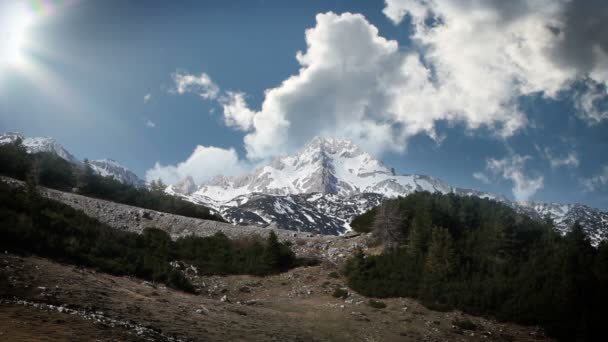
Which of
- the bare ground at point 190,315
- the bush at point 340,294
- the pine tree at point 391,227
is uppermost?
the pine tree at point 391,227

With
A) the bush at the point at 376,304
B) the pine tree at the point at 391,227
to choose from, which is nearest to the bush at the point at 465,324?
the bush at the point at 376,304

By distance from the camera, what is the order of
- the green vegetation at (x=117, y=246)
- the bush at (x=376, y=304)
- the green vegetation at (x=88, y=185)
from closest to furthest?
1. the green vegetation at (x=117, y=246)
2. the bush at (x=376, y=304)
3. the green vegetation at (x=88, y=185)

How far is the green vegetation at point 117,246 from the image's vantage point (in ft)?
85.7

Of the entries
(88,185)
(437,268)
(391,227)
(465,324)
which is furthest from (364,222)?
(88,185)

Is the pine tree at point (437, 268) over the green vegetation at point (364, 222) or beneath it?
beneath

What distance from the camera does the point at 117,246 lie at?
32906mm

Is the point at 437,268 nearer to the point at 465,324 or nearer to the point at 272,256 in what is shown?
the point at 465,324

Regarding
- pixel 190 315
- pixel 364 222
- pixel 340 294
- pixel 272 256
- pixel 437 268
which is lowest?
pixel 190 315

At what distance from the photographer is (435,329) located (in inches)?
1051

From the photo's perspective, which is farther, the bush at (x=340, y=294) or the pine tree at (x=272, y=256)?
the pine tree at (x=272, y=256)

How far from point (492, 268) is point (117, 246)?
3214 centimetres

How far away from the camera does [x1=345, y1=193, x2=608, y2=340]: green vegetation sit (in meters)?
28.2

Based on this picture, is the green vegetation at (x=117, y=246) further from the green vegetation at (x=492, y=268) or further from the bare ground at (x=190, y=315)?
the green vegetation at (x=492, y=268)

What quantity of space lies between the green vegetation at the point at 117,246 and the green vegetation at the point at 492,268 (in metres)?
11.2
